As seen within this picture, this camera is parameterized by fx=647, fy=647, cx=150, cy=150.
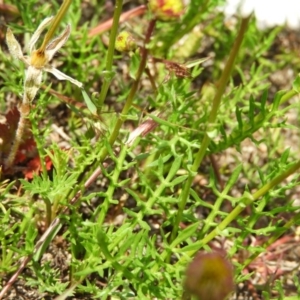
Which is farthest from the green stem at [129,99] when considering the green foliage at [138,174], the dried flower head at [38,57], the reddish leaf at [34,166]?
the reddish leaf at [34,166]

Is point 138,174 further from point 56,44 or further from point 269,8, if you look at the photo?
point 269,8

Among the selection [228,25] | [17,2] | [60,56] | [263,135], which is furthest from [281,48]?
[17,2]

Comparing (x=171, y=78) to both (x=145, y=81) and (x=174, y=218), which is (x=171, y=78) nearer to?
(x=174, y=218)

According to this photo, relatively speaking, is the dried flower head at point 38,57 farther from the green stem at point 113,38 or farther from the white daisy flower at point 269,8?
the white daisy flower at point 269,8

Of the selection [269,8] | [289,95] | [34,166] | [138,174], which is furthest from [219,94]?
[34,166]

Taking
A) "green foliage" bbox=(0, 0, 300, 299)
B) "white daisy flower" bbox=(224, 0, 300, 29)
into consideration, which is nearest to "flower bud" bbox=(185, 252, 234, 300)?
"green foliage" bbox=(0, 0, 300, 299)
